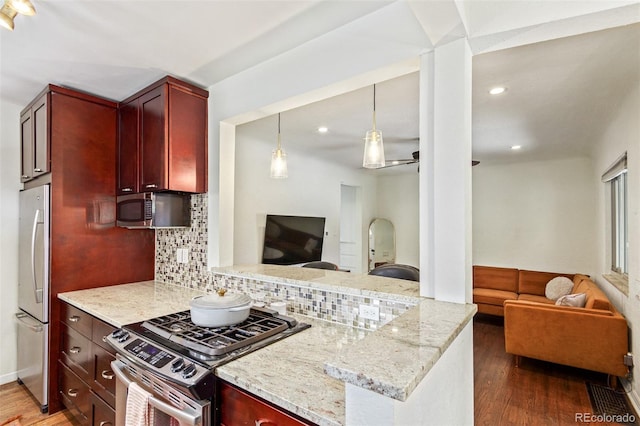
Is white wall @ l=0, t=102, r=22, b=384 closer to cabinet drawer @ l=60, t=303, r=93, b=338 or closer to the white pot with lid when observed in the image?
cabinet drawer @ l=60, t=303, r=93, b=338

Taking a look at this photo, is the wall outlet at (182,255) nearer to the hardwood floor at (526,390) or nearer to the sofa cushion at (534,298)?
the hardwood floor at (526,390)

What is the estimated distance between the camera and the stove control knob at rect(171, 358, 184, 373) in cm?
128

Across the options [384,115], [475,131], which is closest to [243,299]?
[384,115]

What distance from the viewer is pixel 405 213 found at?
6.84m

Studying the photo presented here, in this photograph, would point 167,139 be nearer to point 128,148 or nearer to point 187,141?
point 187,141

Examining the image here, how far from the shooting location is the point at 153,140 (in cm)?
244

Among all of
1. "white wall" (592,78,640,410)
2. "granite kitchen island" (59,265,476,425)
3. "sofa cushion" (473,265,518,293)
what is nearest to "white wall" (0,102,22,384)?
"granite kitchen island" (59,265,476,425)

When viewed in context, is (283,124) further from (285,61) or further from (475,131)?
(475,131)

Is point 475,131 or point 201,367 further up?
point 475,131

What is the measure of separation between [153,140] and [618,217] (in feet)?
15.9

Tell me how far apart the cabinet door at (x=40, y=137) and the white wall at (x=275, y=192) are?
168cm

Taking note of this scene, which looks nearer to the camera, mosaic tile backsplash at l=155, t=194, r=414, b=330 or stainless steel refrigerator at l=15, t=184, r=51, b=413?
mosaic tile backsplash at l=155, t=194, r=414, b=330

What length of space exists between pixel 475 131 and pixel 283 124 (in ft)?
7.23

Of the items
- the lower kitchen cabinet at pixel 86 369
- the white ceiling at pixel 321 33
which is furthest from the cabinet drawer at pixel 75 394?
the white ceiling at pixel 321 33
